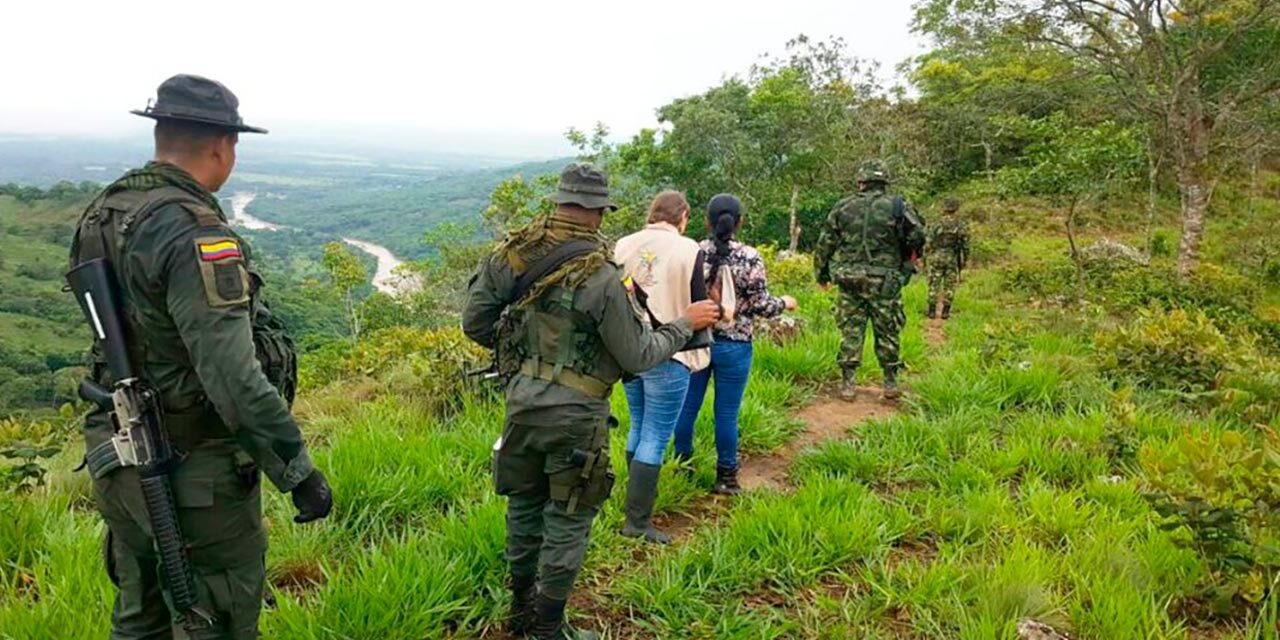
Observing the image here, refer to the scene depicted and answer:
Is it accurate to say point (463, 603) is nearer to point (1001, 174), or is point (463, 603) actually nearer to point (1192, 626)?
point (1192, 626)

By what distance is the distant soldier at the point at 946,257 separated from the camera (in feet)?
32.1

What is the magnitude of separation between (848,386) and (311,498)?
15.7 ft

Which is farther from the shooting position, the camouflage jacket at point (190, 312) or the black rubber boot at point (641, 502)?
the black rubber boot at point (641, 502)

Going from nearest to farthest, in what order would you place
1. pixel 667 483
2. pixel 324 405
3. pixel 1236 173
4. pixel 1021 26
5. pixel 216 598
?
pixel 216 598 < pixel 667 483 < pixel 324 405 < pixel 1021 26 < pixel 1236 173

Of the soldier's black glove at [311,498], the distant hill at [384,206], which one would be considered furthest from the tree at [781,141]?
the distant hill at [384,206]

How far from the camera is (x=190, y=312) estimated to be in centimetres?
173

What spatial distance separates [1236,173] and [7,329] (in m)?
55.7

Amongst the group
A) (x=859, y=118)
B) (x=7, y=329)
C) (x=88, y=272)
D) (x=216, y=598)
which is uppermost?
(x=859, y=118)

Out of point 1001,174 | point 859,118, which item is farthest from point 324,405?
point 859,118

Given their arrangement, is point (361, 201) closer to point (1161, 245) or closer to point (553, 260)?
point (1161, 245)

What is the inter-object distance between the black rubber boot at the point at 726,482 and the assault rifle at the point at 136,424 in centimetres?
278

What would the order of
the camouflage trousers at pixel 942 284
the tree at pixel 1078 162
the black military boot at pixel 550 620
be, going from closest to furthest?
the black military boot at pixel 550 620, the camouflage trousers at pixel 942 284, the tree at pixel 1078 162

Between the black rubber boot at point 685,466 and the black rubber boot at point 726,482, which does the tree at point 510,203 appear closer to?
the black rubber boot at point 685,466

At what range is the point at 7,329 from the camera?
39.8 meters
